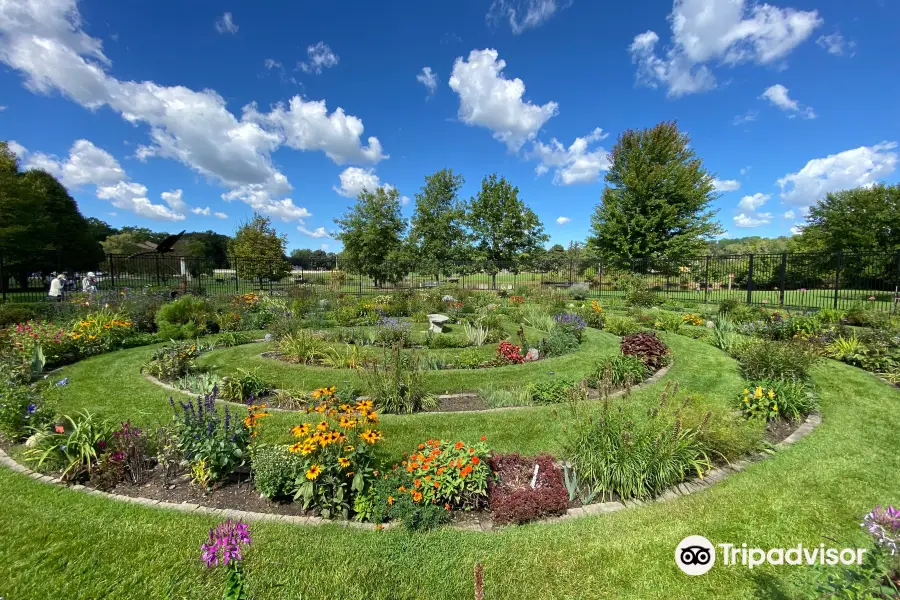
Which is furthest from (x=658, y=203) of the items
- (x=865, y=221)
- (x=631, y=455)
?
(x=631, y=455)

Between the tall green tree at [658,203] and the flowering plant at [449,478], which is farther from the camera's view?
the tall green tree at [658,203]

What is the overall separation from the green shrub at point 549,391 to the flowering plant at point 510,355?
1376mm

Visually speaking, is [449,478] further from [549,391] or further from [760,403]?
[760,403]

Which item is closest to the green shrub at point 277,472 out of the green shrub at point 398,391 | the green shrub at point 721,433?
the green shrub at point 398,391

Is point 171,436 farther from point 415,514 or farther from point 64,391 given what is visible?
point 64,391

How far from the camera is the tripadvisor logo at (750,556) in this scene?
2.45 m

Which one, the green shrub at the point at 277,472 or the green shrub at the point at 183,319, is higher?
the green shrub at the point at 183,319

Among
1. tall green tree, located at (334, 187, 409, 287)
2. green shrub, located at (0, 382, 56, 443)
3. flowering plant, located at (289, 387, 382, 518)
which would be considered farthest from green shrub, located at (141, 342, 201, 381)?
tall green tree, located at (334, 187, 409, 287)

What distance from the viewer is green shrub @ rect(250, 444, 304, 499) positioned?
9.75 ft

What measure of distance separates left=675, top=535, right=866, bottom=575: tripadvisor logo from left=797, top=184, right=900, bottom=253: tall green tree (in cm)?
2591

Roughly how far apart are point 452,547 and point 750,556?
2008 millimetres

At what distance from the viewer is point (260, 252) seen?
26547 mm

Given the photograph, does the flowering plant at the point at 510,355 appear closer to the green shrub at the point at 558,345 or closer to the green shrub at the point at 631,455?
the green shrub at the point at 558,345

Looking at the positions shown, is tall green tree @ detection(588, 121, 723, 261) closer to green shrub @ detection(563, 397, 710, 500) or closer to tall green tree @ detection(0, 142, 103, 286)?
green shrub @ detection(563, 397, 710, 500)
